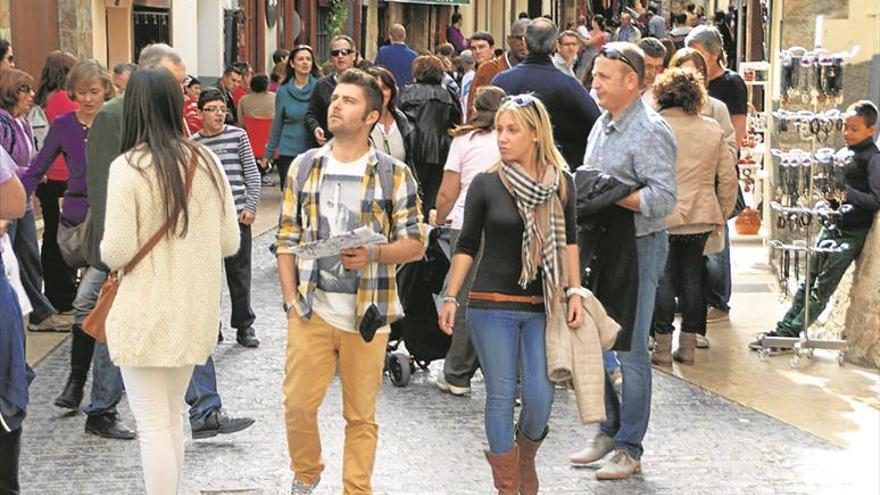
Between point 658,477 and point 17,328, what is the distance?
2.95 m

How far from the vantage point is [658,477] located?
765 centimetres

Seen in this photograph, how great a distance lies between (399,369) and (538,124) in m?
3.23

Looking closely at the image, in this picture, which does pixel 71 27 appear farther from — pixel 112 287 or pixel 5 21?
pixel 112 287

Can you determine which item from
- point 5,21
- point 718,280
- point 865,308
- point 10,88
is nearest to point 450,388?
point 865,308

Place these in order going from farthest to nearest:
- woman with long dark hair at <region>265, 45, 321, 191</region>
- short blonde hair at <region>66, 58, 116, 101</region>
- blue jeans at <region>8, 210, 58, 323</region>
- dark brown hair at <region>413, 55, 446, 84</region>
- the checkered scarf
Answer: woman with long dark hair at <region>265, 45, 321, 191</region> < dark brown hair at <region>413, 55, 446, 84</region> < blue jeans at <region>8, 210, 58, 323</region> < short blonde hair at <region>66, 58, 116, 101</region> < the checkered scarf

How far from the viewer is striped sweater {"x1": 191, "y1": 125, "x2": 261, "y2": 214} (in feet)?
33.0

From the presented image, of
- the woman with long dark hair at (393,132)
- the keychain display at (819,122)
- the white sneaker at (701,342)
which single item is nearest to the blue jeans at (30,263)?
the woman with long dark hair at (393,132)

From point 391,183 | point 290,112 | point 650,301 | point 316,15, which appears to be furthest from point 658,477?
point 316,15

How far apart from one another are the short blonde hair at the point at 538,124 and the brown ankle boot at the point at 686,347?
3.80m

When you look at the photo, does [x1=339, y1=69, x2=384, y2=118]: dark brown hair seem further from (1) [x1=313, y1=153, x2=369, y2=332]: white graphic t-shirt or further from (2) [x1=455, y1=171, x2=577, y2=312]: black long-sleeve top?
(2) [x1=455, y1=171, x2=577, y2=312]: black long-sleeve top

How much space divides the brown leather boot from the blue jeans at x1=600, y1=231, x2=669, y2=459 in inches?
32.7

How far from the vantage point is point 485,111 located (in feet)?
29.2

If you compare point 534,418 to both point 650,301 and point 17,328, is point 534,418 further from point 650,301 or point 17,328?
point 17,328

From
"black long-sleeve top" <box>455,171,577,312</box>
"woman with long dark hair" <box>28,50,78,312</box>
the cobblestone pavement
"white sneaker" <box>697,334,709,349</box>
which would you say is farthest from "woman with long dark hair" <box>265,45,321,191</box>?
"black long-sleeve top" <box>455,171,577,312</box>
